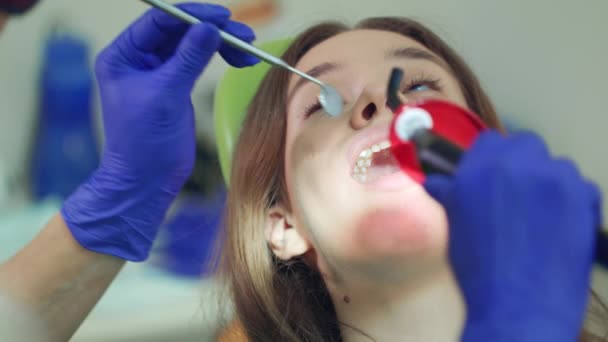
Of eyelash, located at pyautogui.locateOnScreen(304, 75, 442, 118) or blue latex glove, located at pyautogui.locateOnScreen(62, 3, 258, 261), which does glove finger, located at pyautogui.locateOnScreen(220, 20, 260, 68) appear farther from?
eyelash, located at pyautogui.locateOnScreen(304, 75, 442, 118)

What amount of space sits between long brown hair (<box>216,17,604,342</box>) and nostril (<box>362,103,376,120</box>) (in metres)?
0.22

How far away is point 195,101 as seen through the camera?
80.4 inches

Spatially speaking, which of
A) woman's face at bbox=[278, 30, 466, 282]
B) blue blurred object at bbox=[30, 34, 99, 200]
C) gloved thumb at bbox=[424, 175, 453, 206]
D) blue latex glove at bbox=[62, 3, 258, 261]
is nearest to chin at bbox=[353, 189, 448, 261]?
woman's face at bbox=[278, 30, 466, 282]

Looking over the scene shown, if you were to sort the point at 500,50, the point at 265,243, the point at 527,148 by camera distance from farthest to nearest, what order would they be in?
the point at 500,50
the point at 265,243
the point at 527,148

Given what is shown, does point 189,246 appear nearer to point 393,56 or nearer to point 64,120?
point 64,120

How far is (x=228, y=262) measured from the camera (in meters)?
1.32

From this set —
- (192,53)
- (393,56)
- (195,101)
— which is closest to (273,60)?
(192,53)

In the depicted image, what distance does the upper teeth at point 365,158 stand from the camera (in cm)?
99

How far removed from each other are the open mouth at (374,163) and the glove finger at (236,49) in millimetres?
298

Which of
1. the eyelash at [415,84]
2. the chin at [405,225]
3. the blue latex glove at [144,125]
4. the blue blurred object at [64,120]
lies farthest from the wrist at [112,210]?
the blue blurred object at [64,120]

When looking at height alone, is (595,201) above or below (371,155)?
above

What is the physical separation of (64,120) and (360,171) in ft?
3.95

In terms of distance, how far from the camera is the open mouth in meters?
0.98

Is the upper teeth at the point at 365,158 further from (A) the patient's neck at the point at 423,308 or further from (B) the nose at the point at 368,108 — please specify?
(A) the patient's neck at the point at 423,308
